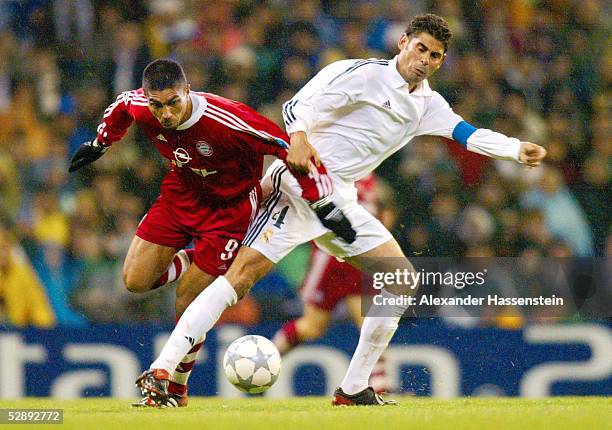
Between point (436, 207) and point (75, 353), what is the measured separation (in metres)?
2.69

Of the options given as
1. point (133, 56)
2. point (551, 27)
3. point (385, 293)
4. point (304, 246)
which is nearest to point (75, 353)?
point (304, 246)

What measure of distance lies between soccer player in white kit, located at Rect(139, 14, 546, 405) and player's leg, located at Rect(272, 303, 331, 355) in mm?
1536

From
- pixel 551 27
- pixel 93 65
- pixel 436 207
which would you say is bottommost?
pixel 436 207

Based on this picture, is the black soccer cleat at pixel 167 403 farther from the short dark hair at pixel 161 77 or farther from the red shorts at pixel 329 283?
the red shorts at pixel 329 283

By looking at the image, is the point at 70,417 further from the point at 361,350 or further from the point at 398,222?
the point at 398,222

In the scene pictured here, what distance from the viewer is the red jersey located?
17.7 feet

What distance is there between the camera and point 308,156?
16.9 ft

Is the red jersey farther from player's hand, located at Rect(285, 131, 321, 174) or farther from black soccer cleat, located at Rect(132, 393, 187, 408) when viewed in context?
black soccer cleat, located at Rect(132, 393, 187, 408)

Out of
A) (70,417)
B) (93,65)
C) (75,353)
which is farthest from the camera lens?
(93,65)

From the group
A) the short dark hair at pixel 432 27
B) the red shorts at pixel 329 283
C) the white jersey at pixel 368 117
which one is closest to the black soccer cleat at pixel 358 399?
the white jersey at pixel 368 117

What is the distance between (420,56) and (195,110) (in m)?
1.16

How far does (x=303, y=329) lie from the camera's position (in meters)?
7.21

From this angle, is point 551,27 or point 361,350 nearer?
point 361,350

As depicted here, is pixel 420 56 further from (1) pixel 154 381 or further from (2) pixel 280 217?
(1) pixel 154 381
